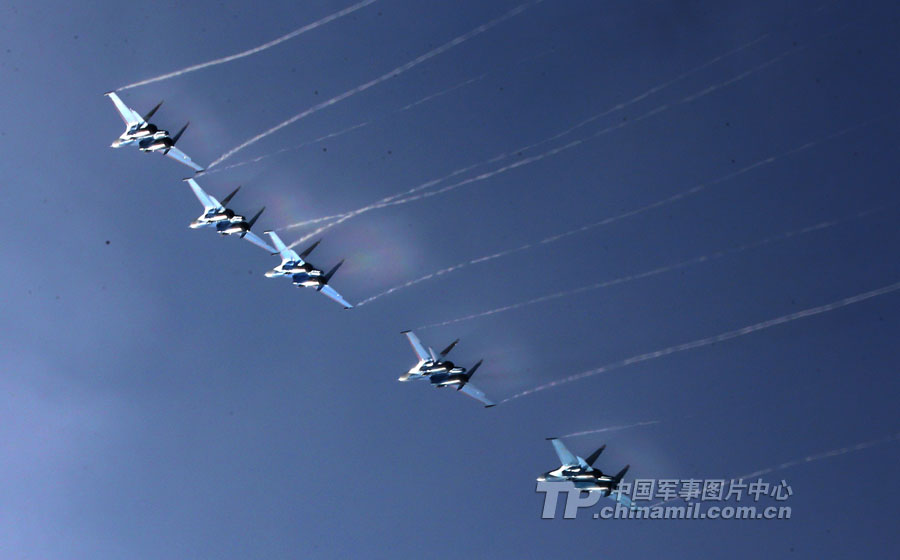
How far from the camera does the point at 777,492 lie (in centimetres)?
4094

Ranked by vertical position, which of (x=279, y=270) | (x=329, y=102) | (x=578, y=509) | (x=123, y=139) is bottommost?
(x=578, y=509)

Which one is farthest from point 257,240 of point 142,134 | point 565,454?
point 565,454

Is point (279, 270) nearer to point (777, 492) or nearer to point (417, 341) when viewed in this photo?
point (417, 341)

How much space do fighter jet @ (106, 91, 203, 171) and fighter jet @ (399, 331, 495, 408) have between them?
15.2m

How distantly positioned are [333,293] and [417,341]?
528 centimetres

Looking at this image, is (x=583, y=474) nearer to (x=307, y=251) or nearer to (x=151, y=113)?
(x=307, y=251)

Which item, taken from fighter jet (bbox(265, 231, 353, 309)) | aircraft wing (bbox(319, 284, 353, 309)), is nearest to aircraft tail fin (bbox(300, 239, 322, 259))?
fighter jet (bbox(265, 231, 353, 309))

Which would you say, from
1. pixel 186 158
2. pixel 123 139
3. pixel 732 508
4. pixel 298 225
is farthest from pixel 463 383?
pixel 123 139

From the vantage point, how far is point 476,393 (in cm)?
4172

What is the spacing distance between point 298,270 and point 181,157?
334 inches

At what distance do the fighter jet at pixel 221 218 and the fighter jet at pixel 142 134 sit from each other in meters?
2.18

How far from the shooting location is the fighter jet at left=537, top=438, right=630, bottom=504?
38.4m

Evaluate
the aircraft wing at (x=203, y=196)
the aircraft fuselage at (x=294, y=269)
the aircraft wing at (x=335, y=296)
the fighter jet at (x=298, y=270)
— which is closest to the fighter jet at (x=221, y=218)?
→ the aircraft wing at (x=203, y=196)

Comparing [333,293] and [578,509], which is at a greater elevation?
[333,293]
